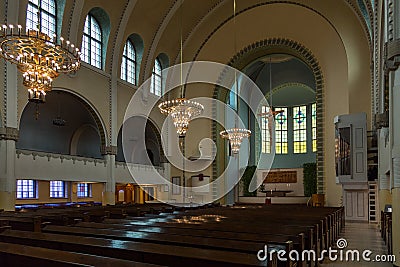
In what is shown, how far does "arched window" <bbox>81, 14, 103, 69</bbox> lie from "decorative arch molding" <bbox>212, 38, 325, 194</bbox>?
6.71 meters

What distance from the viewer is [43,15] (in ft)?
45.2

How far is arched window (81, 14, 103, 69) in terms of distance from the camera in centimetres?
1559

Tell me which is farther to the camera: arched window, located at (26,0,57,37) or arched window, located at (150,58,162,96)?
arched window, located at (150,58,162,96)

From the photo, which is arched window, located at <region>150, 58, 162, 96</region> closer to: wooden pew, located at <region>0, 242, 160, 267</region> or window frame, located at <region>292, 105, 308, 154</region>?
window frame, located at <region>292, 105, 308, 154</region>

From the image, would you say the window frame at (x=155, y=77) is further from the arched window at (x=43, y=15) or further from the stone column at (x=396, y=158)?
the stone column at (x=396, y=158)

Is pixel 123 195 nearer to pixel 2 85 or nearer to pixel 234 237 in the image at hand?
pixel 2 85

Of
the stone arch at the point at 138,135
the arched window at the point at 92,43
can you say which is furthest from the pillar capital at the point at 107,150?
the arched window at the point at 92,43

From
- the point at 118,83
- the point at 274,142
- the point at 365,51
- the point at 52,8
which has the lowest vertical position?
the point at 274,142

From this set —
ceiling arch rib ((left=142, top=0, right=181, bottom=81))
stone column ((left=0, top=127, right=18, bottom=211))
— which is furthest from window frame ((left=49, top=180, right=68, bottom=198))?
ceiling arch rib ((left=142, top=0, right=181, bottom=81))

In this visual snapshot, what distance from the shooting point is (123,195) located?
2178cm

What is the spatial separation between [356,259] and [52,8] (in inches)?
511

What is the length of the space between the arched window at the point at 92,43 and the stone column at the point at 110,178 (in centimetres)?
365

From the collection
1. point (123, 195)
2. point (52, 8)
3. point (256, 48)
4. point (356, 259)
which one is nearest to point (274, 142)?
point (256, 48)

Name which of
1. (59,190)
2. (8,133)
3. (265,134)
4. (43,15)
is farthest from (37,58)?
(265,134)
